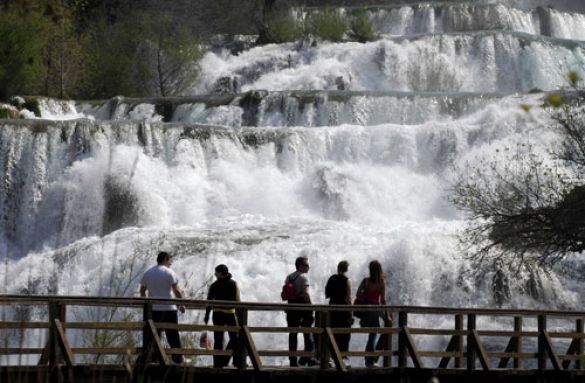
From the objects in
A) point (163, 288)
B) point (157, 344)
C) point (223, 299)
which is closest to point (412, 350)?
point (223, 299)

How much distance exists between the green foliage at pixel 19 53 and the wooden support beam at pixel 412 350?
113 ft

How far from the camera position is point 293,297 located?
20391mm

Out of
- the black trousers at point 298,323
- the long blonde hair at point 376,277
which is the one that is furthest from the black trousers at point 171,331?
the long blonde hair at point 376,277

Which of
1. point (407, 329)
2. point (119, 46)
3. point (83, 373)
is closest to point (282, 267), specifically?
point (407, 329)

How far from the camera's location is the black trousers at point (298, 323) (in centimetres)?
2044

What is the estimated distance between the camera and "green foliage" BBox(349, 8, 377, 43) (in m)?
59.8

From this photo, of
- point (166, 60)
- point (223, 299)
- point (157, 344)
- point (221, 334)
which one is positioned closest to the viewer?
point (157, 344)

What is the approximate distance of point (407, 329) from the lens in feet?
67.5

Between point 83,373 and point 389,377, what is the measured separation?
14.5 ft

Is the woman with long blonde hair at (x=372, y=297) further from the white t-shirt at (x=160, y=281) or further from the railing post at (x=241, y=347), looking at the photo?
the white t-shirt at (x=160, y=281)

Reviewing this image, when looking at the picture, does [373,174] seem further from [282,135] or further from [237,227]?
[237,227]

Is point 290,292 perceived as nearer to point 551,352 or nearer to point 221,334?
point 221,334

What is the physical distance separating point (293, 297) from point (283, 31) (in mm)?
41491

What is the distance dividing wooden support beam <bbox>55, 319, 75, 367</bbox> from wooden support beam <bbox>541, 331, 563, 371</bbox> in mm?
7176
